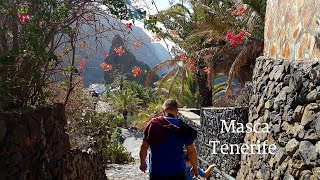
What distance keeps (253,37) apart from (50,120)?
864cm

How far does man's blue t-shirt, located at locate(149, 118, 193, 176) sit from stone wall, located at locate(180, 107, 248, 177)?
3.81m

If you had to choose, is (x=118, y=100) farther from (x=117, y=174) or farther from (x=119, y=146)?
(x=117, y=174)

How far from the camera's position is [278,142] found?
5.38 m

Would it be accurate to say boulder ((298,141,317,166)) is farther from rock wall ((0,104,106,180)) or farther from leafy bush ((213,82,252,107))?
leafy bush ((213,82,252,107))

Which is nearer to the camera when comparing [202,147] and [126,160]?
[202,147]

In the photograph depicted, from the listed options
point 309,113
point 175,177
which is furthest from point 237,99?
point 175,177

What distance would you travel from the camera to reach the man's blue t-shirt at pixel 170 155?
165 inches

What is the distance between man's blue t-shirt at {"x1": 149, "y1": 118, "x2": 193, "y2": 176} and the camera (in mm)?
4199

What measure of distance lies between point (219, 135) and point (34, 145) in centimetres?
516

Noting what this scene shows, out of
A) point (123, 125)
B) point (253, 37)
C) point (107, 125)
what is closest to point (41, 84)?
point (107, 125)

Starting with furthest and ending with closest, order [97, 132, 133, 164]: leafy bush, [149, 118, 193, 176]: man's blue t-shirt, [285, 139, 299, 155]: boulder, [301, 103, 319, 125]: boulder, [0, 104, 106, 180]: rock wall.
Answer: [97, 132, 133, 164]: leafy bush → [285, 139, 299, 155]: boulder → [301, 103, 319, 125]: boulder → [149, 118, 193, 176]: man's blue t-shirt → [0, 104, 106, 180]: rock wall

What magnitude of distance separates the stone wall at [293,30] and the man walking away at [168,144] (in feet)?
→ 5.43

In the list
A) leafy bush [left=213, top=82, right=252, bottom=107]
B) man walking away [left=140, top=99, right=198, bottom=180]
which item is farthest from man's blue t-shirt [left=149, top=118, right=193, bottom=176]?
leafy bush [left=213, top=82, right=252, bottom=107]

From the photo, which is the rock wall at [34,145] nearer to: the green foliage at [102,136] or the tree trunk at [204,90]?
the green foliage at [102,136]
